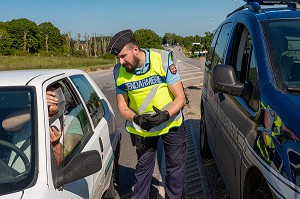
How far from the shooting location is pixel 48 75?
9.98 ft

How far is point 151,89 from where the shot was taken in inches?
141

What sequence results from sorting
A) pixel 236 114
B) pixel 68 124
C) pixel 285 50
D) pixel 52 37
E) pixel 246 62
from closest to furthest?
pixel 285 50, pixel 236 114, pixel 68 124, pixel 246 62, pixel 52 37

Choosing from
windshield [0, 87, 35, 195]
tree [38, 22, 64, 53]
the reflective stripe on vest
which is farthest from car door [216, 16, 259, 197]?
tree [38, 22, 64, 53]

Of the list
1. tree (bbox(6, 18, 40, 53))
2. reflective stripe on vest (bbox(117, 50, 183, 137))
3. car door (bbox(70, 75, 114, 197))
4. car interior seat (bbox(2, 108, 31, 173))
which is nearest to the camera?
car interior seat (bbox(2, 108, 31, 173))

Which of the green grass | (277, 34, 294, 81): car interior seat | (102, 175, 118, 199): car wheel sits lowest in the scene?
the green grass

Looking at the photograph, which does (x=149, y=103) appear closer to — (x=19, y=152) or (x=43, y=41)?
(x=19, y=152)

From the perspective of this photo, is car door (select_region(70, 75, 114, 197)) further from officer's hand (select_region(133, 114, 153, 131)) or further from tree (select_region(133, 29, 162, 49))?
tree (select_region(133, 29, 162, 49))

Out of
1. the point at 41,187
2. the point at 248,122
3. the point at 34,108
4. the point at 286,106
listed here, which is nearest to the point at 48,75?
the point at 34,108

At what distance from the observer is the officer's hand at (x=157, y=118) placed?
133 inches

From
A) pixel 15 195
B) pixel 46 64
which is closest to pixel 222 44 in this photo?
pixel 15 195

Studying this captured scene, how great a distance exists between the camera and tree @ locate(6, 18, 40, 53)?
9500 cm

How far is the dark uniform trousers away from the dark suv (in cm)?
38

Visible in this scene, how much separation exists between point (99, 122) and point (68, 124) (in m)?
0.67

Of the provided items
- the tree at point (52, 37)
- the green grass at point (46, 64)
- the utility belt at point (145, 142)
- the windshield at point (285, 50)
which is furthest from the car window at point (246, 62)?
the tree at point (52, 37)
